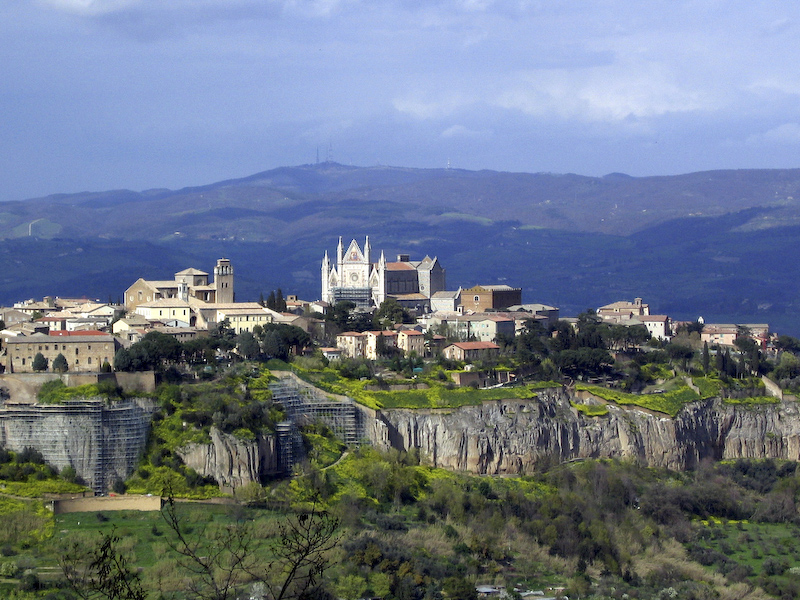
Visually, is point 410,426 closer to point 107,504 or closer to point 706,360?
point 107,504

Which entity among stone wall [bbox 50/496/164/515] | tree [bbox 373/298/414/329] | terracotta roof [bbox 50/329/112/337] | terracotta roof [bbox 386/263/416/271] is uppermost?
terracotta roof [bbox 386/263/416/271]

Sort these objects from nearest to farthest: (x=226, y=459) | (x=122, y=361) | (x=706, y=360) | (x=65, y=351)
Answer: (x=226, y=459) < (x=122, y=361) < (x=65, y=351) < (x=706, y=360)

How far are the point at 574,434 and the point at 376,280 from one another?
28.6 m

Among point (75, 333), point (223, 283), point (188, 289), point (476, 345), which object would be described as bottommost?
point (476, 345)

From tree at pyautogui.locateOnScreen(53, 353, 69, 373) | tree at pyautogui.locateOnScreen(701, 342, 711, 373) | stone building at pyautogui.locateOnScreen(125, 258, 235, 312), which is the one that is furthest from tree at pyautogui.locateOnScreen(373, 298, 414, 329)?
tree at pyautogui.locateOnScreen(53, 353, 69, 373)

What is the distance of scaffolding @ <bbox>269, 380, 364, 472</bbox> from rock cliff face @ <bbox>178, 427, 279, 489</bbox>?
12.5 ft

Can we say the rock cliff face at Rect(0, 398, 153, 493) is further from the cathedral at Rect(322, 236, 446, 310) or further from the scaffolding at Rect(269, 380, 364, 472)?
the cathedral at Rect(322, 236, 446, 310)

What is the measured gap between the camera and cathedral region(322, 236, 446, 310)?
92125mm

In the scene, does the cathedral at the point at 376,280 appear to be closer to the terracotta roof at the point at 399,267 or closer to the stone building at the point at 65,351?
the terracotta roof at the point at 399,267

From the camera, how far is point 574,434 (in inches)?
2633

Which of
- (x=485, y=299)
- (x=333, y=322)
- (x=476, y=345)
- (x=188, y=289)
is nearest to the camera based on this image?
(x=476, y=345)

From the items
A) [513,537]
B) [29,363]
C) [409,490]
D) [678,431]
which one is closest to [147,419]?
[29,363]

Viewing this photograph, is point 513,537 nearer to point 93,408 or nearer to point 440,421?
point 440,421

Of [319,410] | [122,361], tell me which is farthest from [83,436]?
[319,410]
